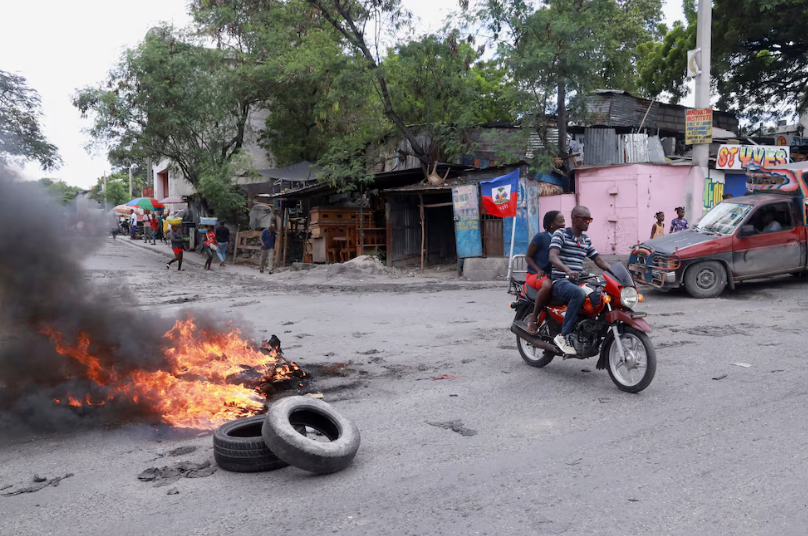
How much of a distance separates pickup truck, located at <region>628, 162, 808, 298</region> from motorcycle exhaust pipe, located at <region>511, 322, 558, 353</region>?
604 centimetres

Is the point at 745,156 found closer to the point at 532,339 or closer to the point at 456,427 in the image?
the point at 532,339

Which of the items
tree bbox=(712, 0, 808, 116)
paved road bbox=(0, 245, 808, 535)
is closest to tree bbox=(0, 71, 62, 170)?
paved road bbox=(0, 245, 808, 535)

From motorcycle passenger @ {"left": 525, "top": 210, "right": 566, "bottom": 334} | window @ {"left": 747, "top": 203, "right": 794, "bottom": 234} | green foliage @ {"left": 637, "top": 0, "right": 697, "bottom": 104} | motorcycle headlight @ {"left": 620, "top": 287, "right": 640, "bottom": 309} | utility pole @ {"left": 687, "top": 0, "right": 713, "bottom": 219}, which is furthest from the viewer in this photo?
green foliage @ {"left": 637, "top": 0, "right": 697, "bottom": 104}

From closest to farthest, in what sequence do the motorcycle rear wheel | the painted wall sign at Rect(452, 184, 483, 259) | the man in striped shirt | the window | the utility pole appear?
the man in striped shirt, the motorcycle rear wheel, the window, the utility pole, the painted wall sign at Rect(452, 184, 483, 259)

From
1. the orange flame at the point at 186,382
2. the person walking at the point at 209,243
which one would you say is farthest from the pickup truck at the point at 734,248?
the person walking at the point at 209,243

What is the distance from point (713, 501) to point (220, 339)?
4699 mm

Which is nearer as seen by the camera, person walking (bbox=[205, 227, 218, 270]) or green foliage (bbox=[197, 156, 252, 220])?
person walking (bbox=[205, 227, 218, 270])

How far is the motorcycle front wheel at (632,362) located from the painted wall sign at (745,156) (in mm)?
14334

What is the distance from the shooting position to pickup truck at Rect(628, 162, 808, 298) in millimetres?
11531

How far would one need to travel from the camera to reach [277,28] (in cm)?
2639

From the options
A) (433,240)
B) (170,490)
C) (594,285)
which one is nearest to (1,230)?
(170,490)

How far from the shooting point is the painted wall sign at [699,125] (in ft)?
49.3

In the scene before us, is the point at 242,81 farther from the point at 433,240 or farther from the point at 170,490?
the point at 170,490

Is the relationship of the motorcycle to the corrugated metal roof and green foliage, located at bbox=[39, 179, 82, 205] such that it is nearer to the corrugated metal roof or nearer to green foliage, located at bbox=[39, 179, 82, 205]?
green foliage, located at bbox=[39, 179, 82, 205]
